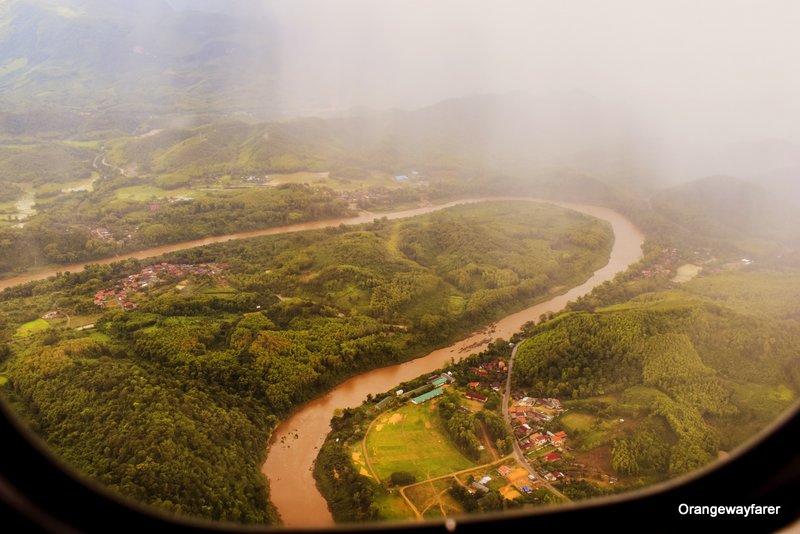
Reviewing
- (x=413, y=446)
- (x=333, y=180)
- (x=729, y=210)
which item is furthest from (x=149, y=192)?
(x=729, y=210)

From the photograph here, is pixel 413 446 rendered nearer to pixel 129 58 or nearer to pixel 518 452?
pixel 518 452

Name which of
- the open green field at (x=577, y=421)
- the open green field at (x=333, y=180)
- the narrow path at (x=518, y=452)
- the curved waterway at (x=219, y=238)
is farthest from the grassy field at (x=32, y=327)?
the open green field at (x=333, y=180)

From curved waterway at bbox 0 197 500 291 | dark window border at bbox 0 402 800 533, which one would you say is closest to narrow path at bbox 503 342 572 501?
dark window border at bbox 0 402 800 533

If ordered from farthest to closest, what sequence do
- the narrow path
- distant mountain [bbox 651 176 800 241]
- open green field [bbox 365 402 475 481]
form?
distant mountain [bbox 651 176 800 241]
open green field [bbox 365 402 475 481]
the narrow path

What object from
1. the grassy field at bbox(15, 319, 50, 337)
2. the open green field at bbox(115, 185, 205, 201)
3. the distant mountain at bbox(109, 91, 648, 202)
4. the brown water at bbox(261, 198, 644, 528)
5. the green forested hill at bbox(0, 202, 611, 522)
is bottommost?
the brown water at bbox(261, 198, 644, 528)

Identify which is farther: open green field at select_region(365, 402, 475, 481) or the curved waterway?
the curved waterway

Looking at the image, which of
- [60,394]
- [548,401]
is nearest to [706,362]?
[548,401]

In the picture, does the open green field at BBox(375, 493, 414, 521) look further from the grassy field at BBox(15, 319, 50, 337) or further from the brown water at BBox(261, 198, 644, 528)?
the grassy field at BBox(15, 319, 50, 337)
